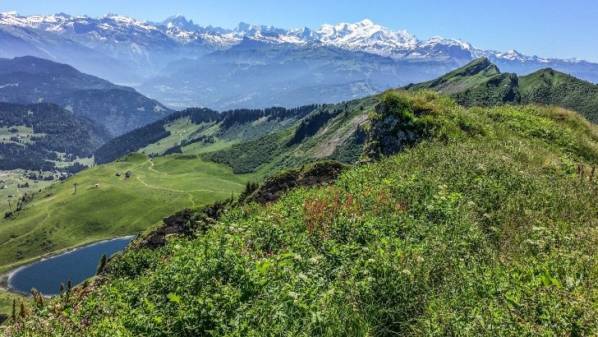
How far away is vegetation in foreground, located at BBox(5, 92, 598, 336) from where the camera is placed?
34.7 feet

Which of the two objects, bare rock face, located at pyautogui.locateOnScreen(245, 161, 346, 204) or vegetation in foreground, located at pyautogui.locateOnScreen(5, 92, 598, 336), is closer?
vegetation in foreground, located at pyautogui.locateOnScreen(5, 92, 598, 336)

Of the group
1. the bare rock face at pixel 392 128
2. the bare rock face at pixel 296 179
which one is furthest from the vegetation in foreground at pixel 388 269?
the bare rock face at pixel 392 128

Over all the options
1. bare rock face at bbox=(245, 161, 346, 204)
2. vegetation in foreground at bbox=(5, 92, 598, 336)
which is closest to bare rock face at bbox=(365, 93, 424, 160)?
bare rock face at bbox=(245, 161, 346, 204)

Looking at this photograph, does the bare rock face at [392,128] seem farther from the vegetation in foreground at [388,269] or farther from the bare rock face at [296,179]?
the vegetation in foreground at [388,269]

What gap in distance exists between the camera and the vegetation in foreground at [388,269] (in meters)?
10.6

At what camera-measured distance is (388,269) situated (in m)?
12.6

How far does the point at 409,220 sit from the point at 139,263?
45.0ft

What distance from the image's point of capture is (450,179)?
21953 millimetres

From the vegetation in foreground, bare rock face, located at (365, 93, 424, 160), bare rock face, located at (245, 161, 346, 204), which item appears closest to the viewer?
the vegetation in foreground

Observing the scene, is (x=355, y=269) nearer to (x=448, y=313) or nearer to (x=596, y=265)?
(x=448, y=313)

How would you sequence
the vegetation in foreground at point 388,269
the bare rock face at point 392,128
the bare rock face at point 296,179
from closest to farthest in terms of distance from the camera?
the vegetation in foreground at point 388,269, the bare rock face at point 296,179, the bare rock face at point 392,128

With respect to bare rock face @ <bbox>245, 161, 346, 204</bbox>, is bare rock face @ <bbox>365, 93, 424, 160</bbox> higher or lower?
higher

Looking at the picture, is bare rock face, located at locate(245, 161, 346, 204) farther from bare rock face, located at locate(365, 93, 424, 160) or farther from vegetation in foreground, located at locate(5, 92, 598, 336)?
vegetation in foreground, located at locate(5, 92, 598, 336)

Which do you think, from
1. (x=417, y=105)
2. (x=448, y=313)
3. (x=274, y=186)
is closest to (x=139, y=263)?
(x=274, y=186)
